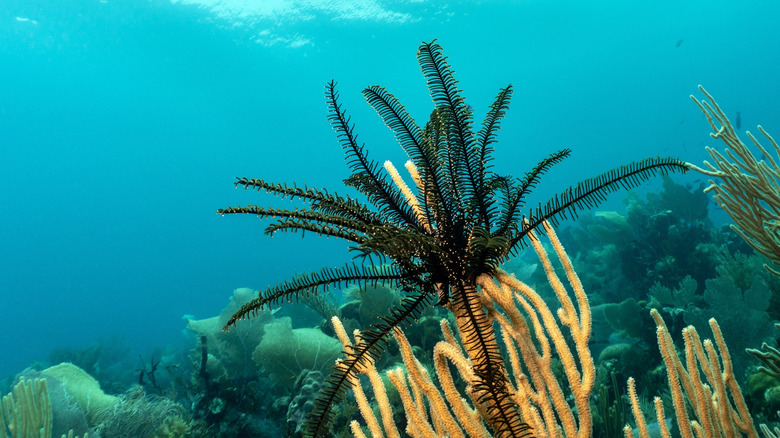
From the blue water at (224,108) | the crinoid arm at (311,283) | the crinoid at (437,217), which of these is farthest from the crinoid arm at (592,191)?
the blue water at (224,108)

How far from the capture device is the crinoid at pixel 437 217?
6.42 ft

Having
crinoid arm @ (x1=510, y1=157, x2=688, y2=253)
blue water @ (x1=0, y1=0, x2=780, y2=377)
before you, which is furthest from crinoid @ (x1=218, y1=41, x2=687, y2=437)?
blue water @ (x1=0, y1=0, x2=780, y2=377)

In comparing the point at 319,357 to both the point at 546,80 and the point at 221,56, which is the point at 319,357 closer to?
the point at 221,56

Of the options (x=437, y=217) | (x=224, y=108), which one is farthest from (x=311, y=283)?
(x=224, y=108)

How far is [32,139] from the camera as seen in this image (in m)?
75.8

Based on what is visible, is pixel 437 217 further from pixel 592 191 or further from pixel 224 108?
pixel 224 108

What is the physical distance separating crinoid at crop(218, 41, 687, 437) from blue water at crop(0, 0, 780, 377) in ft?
115

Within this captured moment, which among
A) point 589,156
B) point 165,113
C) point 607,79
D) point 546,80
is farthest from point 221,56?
point 589,156

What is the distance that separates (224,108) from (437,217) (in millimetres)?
81624

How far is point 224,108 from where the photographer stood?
246 ft

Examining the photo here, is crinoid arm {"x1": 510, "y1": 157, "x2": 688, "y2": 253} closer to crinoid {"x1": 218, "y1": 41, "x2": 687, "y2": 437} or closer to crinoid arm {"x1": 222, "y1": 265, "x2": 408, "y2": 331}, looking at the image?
crinoid {"x1": 218, "y1": 41, "x2": 687, "y2": 437}

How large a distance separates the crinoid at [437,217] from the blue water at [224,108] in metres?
35.0

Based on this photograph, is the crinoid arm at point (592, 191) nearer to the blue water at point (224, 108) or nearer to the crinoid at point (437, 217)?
the crinoid at point (437, 217)

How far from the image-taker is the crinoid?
1957 millimetres
